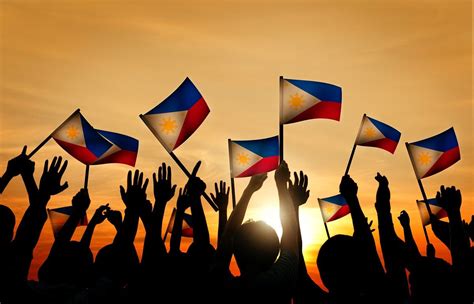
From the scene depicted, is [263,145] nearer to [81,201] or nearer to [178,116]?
[178,116]

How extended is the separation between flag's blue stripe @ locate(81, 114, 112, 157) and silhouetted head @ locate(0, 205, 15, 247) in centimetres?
846

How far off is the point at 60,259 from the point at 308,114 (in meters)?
7.71

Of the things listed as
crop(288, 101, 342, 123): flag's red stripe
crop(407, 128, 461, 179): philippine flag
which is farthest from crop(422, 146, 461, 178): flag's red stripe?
crop(288, 101, 342, 123): flag's red stripe

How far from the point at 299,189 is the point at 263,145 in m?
7.00

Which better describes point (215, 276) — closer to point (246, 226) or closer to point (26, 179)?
point (246, 226)

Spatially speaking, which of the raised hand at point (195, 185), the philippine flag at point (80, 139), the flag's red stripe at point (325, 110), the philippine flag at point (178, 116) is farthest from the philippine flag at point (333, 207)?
the raised hand at point (195, 185)

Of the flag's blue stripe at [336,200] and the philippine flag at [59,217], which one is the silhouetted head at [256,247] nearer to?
the philippine flag at [59,217]

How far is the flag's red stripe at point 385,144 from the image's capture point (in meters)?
13.5

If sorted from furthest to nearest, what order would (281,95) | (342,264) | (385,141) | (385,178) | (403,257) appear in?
(385,141), (281,95), (385,178), (403,257), (342,264)

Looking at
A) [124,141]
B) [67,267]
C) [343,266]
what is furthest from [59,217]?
[343,266]

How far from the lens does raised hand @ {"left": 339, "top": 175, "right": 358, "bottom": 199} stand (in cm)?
582

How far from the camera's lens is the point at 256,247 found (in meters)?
4.31

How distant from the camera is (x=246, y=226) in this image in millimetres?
4449

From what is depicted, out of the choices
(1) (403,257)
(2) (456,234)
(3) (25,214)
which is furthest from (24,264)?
(2) (456,234)
